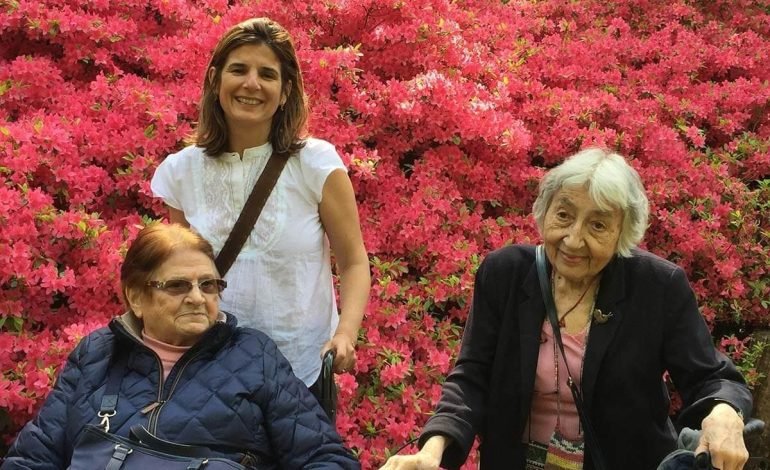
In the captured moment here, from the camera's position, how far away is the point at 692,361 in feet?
7.07

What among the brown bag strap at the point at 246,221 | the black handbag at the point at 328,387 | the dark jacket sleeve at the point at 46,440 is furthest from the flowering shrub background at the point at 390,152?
the brown bag strap at the point at 246,221

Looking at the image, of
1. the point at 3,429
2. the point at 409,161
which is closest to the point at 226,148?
the point at 3,429

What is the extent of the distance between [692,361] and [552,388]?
38 cm

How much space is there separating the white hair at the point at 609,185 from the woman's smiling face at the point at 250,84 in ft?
2.81

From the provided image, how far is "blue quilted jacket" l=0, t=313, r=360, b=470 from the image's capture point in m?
2.17

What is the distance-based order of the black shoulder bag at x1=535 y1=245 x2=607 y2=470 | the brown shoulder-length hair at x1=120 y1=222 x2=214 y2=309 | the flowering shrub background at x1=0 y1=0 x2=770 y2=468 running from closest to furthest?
the black shoulder bag at x1=535 y1=245 x2=607 y2=470 → the brown shoulder-length hair at x1=120 y1=222 x2=214 y2=309 → the flowering shrub background at x1=0 y1=0 x2=770 y2=468

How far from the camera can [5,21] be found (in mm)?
4293

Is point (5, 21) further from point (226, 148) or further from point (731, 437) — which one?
point (731, 437)

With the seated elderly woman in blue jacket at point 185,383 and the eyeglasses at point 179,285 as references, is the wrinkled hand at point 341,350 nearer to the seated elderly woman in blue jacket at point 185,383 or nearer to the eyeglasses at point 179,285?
the seated elderly woman in blue jacket at point 185,383

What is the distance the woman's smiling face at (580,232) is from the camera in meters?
2.17

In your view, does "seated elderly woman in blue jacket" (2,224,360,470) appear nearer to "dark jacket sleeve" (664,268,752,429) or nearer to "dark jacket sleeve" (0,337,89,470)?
"dark jacket sleeve" (0,337,89,470)

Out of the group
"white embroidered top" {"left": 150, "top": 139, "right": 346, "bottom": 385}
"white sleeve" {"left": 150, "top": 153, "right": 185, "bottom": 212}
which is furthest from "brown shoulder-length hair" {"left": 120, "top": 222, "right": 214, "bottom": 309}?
"white sleeve" {"left": 150, "top": 153, "right": 185, "bottom": 212}

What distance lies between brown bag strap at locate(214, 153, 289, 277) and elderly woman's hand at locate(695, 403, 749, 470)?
1.36m

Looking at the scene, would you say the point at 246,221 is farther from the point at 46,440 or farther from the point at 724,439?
the point at 724,439
